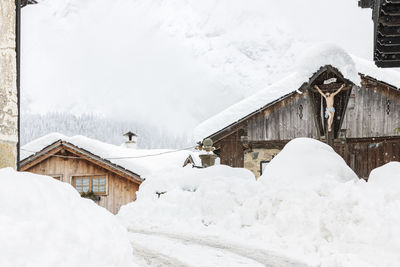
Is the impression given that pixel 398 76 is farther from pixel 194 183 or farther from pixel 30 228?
pixel 30 228

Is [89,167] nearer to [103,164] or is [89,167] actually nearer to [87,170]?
[87,170]

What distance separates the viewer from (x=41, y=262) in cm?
248

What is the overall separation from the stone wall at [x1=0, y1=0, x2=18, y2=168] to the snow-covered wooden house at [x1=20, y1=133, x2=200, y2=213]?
1423cm

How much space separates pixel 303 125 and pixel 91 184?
382 inches

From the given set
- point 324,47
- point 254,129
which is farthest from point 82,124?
point 324,47

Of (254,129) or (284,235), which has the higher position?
(254,129)

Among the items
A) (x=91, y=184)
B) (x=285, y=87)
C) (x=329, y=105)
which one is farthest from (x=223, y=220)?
(x=91, y=184)

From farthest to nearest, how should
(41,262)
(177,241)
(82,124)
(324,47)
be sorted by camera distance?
(82,124), (324,47), (177,241), (41,262)

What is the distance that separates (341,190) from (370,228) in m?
0.89

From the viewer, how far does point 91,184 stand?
1917cm

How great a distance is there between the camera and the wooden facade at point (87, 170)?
1864 cm

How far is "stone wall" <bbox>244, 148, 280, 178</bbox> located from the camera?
48.5 ft

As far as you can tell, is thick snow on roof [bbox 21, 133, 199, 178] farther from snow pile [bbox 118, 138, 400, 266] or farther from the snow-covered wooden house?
snow pile [bbox 118, 138, 400, 266]

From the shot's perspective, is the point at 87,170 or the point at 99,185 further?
the point at 87,170
